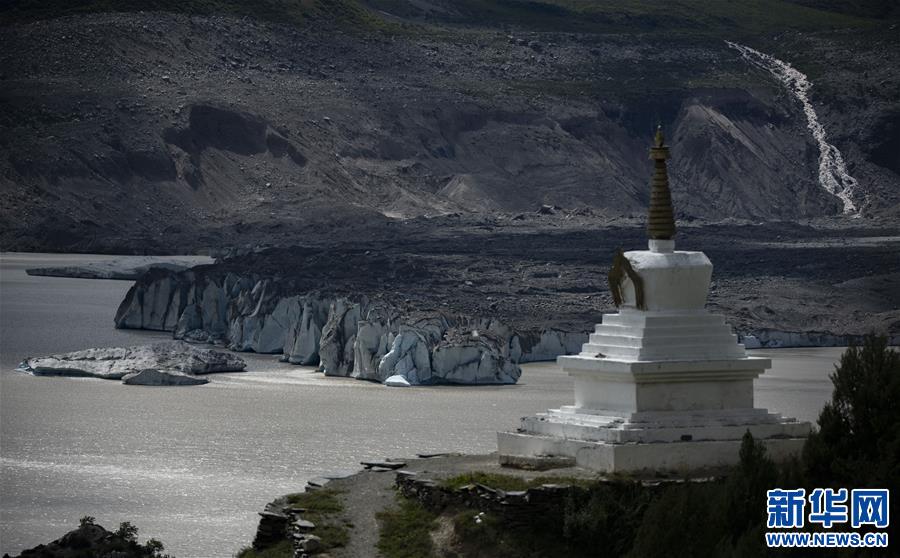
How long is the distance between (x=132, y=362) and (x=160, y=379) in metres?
1.46

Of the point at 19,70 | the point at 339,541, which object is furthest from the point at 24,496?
the point at 19,70

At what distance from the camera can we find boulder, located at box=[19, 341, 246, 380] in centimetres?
5288

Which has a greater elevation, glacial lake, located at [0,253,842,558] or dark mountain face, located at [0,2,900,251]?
dark mountain face, located at [0,2,900,251]

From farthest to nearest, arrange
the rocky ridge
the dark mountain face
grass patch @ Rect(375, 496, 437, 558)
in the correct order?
the dark mountain face, the rocky ridge, grass patch @ Rect(375, 496, 437, 558)

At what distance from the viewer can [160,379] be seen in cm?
5166

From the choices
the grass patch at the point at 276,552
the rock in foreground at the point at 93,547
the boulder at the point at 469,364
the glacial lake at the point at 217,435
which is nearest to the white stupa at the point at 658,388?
the grass patch at the point at 276,552

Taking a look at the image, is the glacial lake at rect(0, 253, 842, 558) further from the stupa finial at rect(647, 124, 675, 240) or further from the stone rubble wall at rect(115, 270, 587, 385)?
the stupa finial at rect(647, 124, 675, 240)

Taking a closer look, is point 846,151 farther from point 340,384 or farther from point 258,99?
point 340,384

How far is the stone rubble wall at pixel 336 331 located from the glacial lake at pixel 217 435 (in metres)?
0.65

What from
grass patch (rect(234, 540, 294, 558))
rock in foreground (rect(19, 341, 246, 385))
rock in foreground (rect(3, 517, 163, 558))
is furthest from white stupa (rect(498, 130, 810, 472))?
rock in foreground (rect(19, 341, 246, 385))

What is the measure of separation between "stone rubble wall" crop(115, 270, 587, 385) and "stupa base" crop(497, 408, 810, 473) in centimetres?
2648

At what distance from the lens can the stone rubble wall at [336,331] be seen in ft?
162

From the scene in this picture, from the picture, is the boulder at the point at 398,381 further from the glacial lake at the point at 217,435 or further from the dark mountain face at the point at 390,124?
the dark mountain face at the point at 390,124

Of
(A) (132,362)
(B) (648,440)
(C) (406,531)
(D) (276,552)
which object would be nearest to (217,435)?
(A) (132,362)
